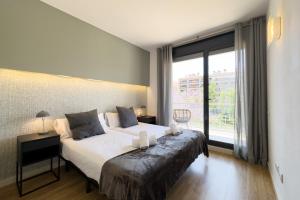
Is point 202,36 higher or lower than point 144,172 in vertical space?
higher

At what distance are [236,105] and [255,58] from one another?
0.93 m

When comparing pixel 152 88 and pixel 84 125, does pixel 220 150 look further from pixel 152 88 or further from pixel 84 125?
pixel 84 125

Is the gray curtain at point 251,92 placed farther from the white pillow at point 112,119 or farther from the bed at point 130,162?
the white pillow at point 112,119

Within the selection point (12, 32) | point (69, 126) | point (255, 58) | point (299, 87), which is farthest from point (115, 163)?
point (255, 58)

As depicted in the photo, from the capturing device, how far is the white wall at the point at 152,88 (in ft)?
14.4

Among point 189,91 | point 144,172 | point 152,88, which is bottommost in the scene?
point 144,172

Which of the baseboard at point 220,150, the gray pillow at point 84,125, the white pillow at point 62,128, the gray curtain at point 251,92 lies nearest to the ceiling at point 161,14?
the gray curtain at point 251,92

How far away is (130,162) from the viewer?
1510 millimetres

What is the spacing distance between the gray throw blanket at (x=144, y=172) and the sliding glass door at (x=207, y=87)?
1.77m

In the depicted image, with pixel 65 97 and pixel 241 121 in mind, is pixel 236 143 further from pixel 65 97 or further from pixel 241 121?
pixel 65 97

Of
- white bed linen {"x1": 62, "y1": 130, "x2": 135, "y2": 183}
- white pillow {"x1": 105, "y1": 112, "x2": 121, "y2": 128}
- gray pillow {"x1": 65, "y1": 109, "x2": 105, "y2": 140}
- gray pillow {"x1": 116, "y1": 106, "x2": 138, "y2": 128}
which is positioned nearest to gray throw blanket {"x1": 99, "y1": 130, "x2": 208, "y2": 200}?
white bed linen {"x1": 62, "y1": 130, "x2": 135, "y2": 183}

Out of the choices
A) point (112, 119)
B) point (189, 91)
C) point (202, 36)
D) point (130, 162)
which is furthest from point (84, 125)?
point (202, 36)


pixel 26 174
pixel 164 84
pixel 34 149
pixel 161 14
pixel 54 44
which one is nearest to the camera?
pixel 34 149

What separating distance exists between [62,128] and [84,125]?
349 mm
